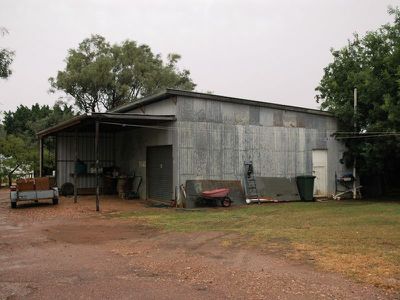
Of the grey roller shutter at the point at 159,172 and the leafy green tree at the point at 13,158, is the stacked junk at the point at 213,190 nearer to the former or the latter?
the grey roller shutter at the point at 159,172

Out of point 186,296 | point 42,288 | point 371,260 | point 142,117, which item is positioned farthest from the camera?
point 142,117

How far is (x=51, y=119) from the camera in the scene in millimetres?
39688

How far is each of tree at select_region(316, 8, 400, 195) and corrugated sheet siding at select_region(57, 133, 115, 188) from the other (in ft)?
38.7

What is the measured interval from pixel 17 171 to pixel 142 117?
1499cm

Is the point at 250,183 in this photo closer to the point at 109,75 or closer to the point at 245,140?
the point at 245,140

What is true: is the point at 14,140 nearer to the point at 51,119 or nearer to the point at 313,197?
the point at 51,119

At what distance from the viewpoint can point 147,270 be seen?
6.90 meters

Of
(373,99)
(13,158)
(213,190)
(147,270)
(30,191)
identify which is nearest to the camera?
(147,270)

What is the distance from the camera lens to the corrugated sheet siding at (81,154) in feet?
73.2

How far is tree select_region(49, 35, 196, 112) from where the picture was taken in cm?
3725

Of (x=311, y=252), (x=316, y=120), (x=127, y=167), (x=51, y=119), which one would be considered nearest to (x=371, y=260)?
(x=311, y=252)

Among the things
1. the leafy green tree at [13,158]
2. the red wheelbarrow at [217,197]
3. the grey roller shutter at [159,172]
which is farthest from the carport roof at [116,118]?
the leafy green tree at [13,158]

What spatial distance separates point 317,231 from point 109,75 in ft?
98.8

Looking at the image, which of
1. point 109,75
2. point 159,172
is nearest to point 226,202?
point 159,172
